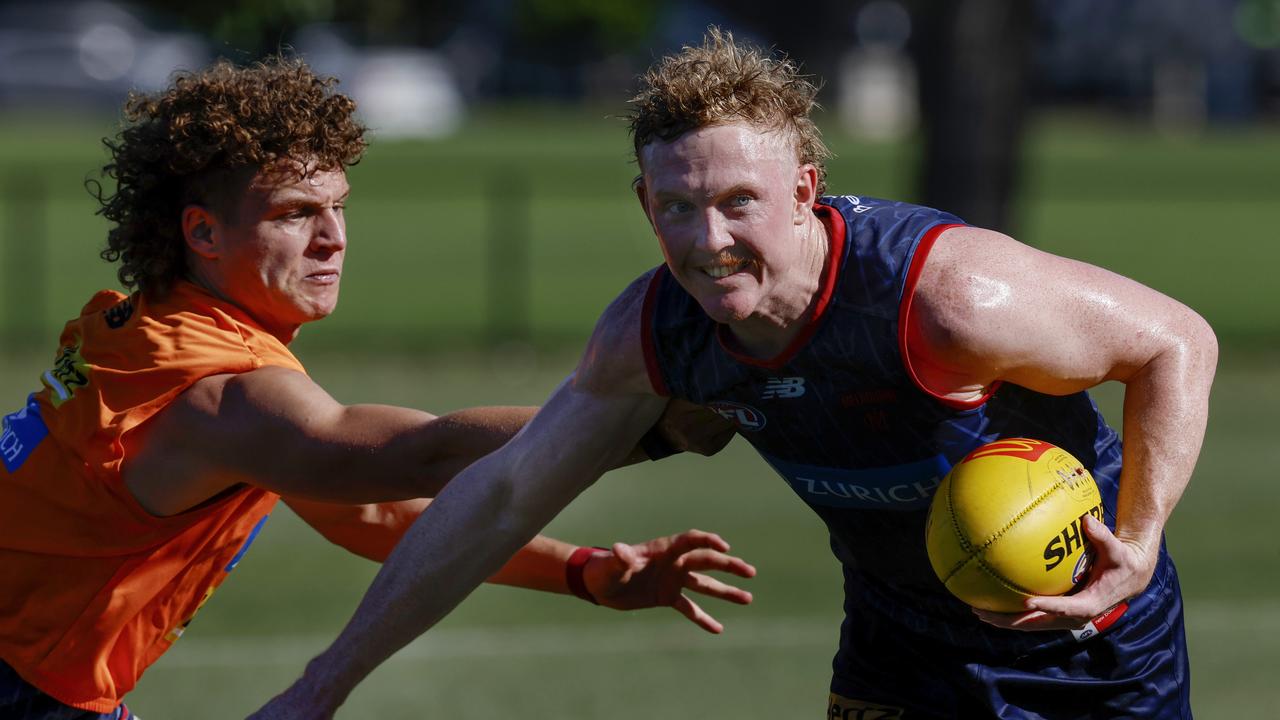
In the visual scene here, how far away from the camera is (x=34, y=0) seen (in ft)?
215

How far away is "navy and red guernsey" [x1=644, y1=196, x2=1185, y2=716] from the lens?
3.76 m

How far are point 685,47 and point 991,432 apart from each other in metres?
1.10

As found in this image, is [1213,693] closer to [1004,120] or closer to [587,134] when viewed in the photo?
[1004,120]

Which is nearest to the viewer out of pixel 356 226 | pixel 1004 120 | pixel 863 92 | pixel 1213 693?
pixel 1213 693

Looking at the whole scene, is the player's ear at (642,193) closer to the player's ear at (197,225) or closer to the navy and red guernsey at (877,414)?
the navy and red guernsey at (877,414)

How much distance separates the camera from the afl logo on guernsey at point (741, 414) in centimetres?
Answer: 400

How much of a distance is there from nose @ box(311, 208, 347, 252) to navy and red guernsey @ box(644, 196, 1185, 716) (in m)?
0.82

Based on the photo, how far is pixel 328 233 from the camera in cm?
432

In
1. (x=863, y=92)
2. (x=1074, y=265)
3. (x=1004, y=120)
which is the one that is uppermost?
(x=1074, y=265)

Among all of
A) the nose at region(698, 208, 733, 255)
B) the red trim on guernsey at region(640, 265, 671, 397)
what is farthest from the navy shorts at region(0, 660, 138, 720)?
the nose at region(698, 208, 733, 255)

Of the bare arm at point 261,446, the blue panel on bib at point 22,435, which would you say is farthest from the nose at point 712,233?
the blue panel on bib at point 22,435

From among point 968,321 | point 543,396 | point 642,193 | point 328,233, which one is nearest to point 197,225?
point 328,233

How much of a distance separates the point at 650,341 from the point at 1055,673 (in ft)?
4.01

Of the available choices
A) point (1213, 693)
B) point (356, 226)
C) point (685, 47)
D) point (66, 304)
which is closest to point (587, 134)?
point (356, 226)
